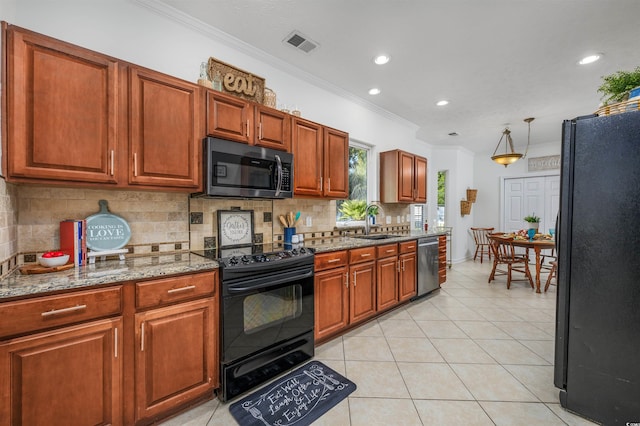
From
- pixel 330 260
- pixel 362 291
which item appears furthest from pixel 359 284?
pixel 330 260

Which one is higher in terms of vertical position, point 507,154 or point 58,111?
point 507,154

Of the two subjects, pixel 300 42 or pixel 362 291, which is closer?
pixel 300 42

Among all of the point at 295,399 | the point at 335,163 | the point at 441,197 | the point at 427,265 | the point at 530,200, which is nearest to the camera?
the point at 295,399

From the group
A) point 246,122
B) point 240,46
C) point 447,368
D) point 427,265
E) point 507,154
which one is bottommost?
point 447,368

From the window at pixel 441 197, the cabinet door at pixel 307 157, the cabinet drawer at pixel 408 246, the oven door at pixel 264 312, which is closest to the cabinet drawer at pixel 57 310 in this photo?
the oven door at pixel 264 312

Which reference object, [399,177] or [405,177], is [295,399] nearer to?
[399,177]

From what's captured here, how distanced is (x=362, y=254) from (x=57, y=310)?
228cm

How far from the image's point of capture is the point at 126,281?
55.9 inches

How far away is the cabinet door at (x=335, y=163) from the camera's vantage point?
2934 millimetres

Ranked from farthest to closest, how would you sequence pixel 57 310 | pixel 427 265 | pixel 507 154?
pixel 507 154
pixel 427 265
pixel 57 310

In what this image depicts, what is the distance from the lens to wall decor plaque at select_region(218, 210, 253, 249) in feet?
7.89

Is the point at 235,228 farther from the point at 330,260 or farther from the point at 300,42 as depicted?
the point at 300,42

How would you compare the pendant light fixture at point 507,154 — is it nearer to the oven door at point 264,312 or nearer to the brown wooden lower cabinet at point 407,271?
the brown wooden lower cabinet at point 407,271

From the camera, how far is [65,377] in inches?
49.8
